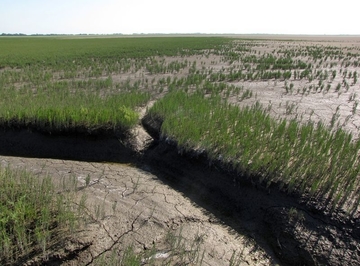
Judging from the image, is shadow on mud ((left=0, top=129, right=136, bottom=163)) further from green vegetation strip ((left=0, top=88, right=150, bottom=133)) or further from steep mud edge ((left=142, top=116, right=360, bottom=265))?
steep mud edge ((left=142, top=116, right=360, bottom=265))

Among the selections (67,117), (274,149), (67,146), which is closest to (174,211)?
(274,149)

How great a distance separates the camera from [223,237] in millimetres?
3080

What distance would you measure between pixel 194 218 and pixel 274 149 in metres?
1.61

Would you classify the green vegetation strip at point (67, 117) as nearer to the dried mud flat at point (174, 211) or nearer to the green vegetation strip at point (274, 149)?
the dried mud flat at point (174, 211)

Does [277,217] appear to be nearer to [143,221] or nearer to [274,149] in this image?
[274,149]

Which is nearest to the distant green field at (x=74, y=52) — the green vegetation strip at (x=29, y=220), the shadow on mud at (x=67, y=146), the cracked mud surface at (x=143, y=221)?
the shadow on mud at (x=67, y=146)

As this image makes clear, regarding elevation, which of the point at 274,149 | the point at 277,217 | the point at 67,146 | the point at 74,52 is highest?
the point at 274,149

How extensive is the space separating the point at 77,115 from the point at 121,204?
2.45 m

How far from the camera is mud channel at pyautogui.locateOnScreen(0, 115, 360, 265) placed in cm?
275

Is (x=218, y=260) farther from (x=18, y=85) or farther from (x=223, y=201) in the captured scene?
(x=18, y=85)

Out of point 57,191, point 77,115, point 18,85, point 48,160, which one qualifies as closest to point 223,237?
point 57,191

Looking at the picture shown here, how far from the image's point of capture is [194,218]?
10.9ft

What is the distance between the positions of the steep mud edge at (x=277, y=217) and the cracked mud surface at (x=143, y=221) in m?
0.21

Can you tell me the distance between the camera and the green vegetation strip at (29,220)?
2.43 m
